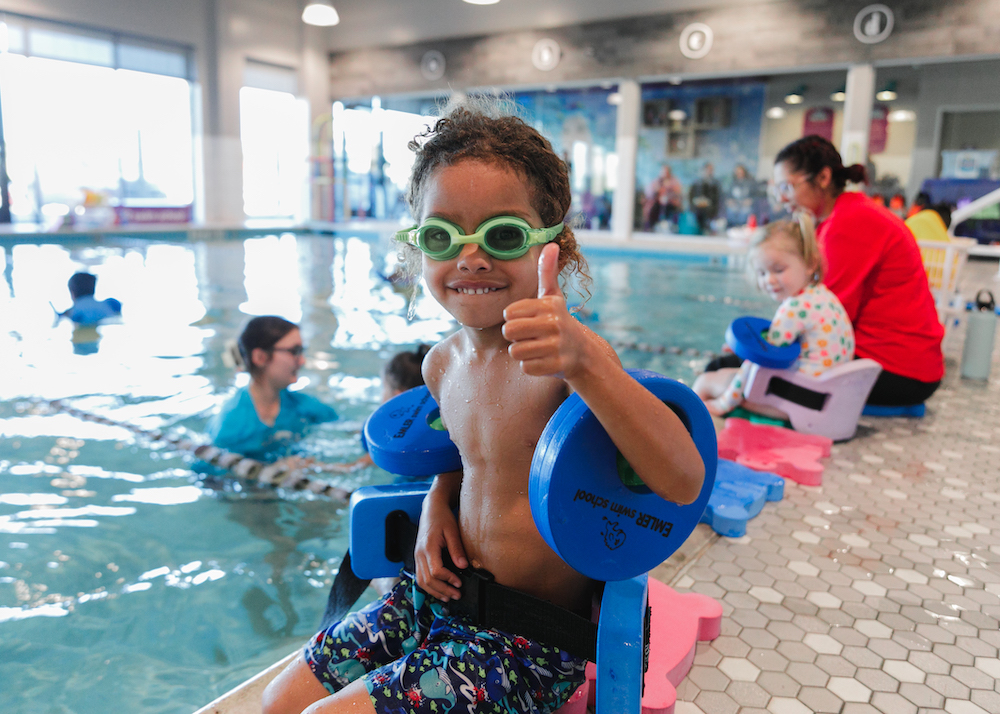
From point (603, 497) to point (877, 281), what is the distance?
9.72ft

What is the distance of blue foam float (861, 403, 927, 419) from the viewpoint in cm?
332

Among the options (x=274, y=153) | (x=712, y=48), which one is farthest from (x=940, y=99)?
(x=274, y=153)

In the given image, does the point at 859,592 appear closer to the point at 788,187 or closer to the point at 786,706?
the point at 786,706

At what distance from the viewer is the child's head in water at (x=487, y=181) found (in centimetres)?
111

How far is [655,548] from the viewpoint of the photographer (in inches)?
40.2

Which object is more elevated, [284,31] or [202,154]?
[284,31]

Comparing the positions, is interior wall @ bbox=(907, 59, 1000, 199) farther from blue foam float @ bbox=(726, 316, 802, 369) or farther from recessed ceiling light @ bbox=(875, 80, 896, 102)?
blue foam float @ bbox=(726, 316, 802, 369)

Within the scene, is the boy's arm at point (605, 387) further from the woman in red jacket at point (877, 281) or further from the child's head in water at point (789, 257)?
the woman in red jacket at point (877, 281)

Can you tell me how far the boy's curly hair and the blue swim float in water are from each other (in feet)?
1.19

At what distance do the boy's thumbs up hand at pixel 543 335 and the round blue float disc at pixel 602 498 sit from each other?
0.11 metres

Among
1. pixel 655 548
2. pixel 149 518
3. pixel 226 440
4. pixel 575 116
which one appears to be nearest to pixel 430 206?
pixel 655 548

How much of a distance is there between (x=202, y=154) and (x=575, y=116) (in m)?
9.01

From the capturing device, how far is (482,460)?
1.23 m

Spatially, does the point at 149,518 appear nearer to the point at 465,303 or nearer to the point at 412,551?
the point at 412,551
